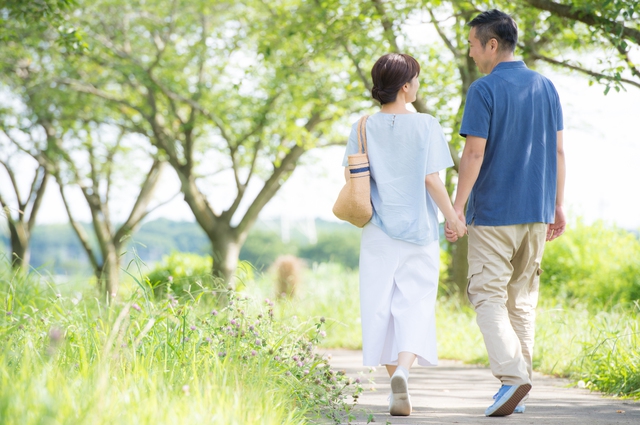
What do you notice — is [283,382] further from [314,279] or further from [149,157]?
[149,157]

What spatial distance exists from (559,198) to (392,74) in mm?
1155

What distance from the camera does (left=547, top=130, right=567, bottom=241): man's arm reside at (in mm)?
3572

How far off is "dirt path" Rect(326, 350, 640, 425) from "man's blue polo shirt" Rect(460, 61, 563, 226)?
3.20 feet

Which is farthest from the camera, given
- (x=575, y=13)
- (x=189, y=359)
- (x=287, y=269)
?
(x=287, y=269)

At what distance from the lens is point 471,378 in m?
4.98

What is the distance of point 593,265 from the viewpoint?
388 inches

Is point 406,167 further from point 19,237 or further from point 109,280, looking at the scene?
point 19,237

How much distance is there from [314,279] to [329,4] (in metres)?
5.44

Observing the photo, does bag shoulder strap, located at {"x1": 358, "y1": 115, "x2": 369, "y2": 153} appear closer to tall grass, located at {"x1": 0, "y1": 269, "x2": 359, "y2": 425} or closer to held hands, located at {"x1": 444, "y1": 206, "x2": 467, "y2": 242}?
held hands, located at {"x1": 444, "y1": 206, "x2": 467, "y2": 242}

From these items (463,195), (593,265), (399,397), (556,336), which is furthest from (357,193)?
(593,265)

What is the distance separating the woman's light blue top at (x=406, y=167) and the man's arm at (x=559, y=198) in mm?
626

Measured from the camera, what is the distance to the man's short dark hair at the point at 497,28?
11.1 ft

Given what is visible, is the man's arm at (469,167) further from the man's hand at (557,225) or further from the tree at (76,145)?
the tree at (76,145)

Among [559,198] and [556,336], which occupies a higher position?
[559,198]
